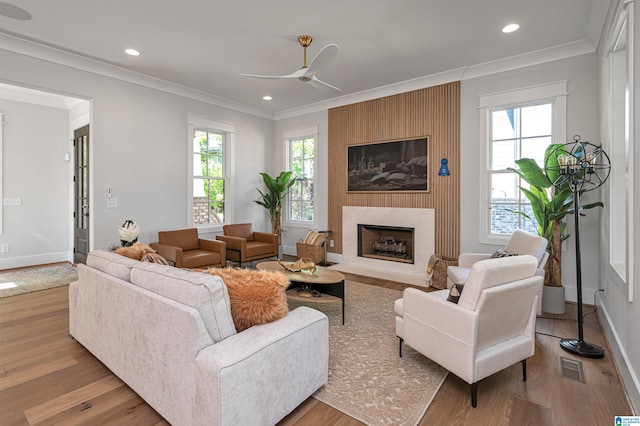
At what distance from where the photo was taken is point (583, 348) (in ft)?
8.41

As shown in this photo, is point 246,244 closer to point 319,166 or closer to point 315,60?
point 319,166

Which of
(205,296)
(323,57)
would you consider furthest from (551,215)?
(205,296)

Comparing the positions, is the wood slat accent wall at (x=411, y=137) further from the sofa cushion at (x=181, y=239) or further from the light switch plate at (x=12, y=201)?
the light switch plate at (x=12, y=201)

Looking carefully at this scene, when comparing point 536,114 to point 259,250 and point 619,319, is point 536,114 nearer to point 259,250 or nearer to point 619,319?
point 619,319

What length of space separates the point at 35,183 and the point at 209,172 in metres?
2.92

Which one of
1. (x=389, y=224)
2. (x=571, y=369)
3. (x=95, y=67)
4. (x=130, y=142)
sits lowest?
(x=571, y=369)

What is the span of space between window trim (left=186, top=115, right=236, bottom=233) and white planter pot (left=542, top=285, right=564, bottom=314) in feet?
16.5

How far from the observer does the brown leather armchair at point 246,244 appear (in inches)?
198

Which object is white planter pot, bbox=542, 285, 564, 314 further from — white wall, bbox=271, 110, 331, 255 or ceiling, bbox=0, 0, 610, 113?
white wall, bbox=271, 110, 331, 255

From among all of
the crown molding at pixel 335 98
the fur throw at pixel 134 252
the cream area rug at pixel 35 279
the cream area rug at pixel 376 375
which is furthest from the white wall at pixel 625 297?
the cream area rug at pixel 35 279

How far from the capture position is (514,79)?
13.8 feet

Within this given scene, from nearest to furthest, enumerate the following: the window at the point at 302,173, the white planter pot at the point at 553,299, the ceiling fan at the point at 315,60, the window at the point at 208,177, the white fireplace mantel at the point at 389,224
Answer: the ceiling fan at the point at 315,60 < the white planter pot at the point at 553,299 < the white fireplace mantel at the point at 389,224 < the window at the point at 208,177 < the window at the point at 302,173

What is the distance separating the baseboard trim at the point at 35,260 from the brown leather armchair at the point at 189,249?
2552 mm

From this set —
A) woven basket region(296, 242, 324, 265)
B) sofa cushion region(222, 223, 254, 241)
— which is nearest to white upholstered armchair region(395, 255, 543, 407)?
woven basket region(296, 242, 324, 265)
